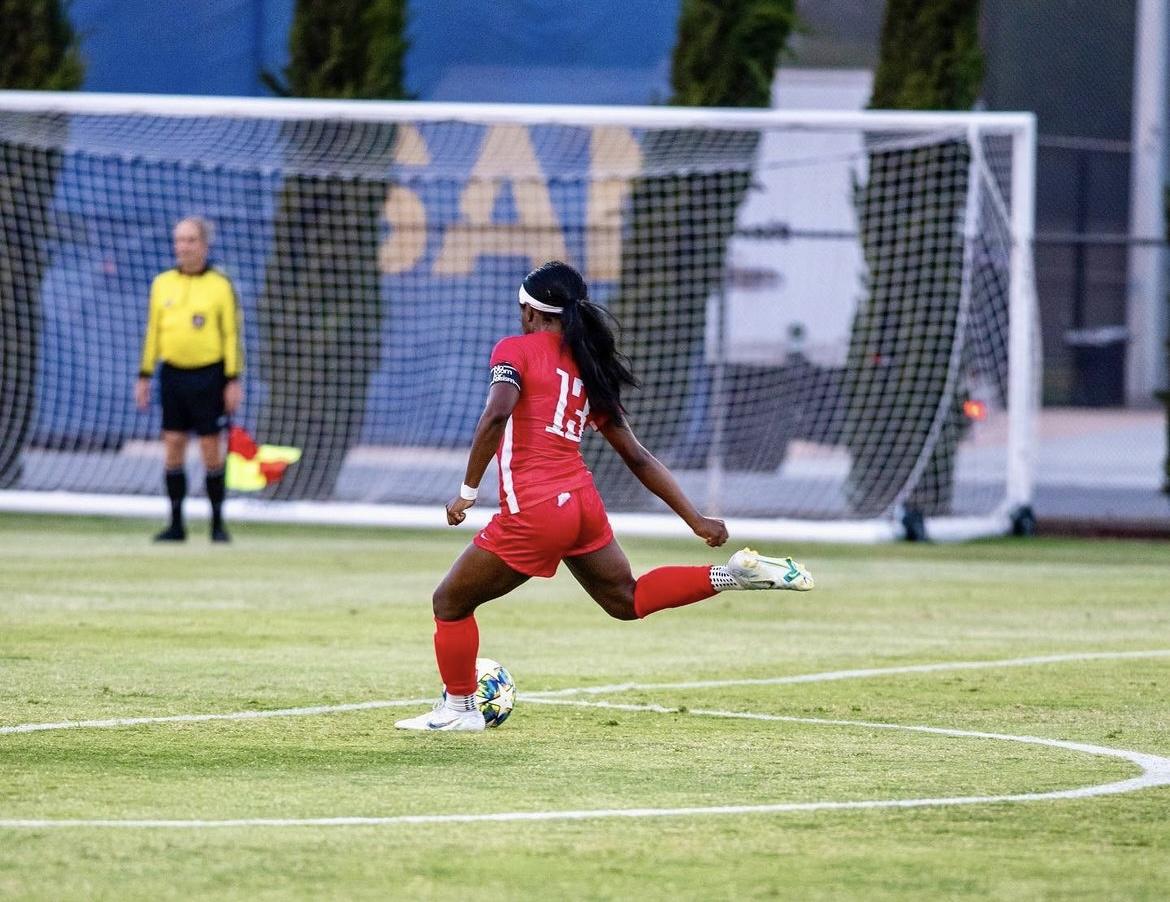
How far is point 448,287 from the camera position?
68.4ft

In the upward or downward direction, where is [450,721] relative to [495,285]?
downward

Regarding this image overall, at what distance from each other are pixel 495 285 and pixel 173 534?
5.69 m

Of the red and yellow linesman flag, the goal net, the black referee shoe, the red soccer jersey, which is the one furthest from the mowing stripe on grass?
the red and yellow linesman flag

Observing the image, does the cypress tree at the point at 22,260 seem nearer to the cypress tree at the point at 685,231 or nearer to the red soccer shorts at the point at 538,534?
the cypress tree at the point at 685,231

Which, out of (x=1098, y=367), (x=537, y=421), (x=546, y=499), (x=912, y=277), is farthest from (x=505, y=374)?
(x=1098, y=367)

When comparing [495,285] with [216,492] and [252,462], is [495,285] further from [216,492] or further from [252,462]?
[216,492]

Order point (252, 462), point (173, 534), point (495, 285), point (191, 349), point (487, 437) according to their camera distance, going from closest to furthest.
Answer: point (487, 437), point (191, 349), point (173, 534), point (252, 462), point (495, 285)

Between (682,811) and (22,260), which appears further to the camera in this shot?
(22,260)

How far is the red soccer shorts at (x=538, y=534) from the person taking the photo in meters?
7.12

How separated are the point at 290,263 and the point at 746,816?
15.0m

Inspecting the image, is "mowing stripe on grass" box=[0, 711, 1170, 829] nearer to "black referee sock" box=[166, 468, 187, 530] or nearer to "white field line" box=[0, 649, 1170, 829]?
"white field line" box=[0, 649, 1170, 829]

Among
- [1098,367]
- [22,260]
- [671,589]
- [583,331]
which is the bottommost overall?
[1098,367]

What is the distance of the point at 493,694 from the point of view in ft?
24.1

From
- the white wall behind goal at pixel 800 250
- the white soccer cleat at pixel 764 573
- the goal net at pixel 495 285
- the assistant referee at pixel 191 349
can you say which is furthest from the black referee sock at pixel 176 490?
the white soccer cleat at pixel 764 573
